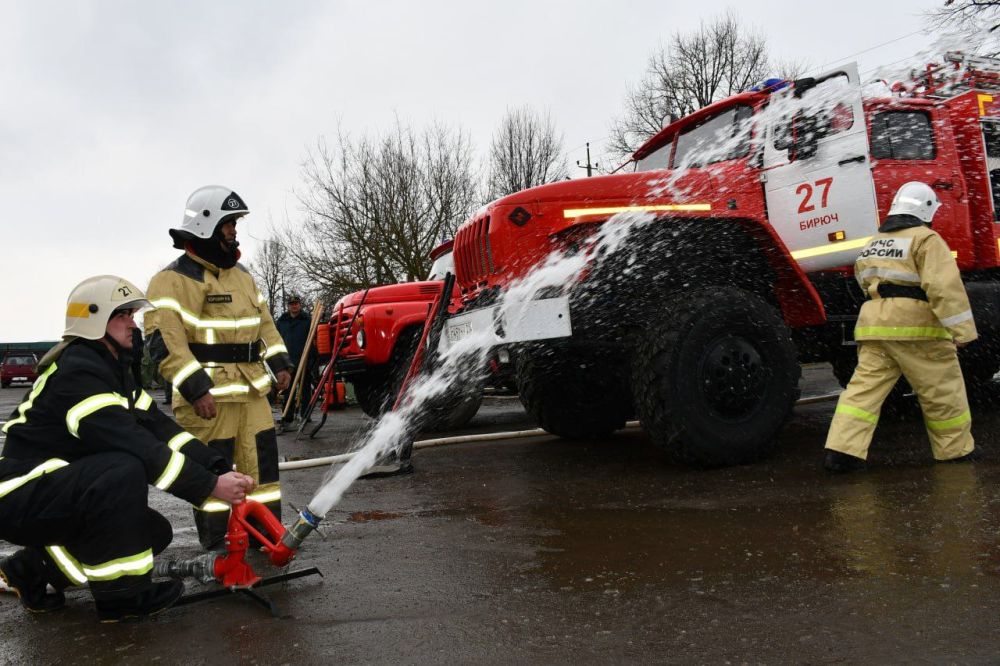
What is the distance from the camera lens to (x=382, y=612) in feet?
9.83

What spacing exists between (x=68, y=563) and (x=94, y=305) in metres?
0.99

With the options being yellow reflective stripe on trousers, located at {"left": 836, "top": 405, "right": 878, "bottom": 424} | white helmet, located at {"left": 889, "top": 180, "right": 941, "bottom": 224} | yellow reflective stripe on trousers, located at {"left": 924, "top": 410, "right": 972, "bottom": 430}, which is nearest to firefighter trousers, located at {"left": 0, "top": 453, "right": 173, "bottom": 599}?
yellow reflective stripe on trousers, located at {"left": 836, "top": 405, "right": 878, "bottom": 424}

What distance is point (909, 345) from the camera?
5.11 meters

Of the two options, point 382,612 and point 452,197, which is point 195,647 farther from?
point 452,197

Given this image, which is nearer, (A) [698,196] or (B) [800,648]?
(B) [800,648]

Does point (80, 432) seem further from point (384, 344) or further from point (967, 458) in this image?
point (384, 344)

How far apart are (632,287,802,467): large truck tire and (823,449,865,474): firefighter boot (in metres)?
0.42

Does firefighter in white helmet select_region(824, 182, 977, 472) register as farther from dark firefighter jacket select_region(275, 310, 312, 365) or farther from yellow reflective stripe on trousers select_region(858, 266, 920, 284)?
dark firefighter jacket select_region(275, 310, 312, 365)

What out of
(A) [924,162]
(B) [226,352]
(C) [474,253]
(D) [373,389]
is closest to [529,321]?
(C) [474,253]

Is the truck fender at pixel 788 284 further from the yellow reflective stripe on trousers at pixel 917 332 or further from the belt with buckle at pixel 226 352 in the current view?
the belt with buckle at pixel 226 352

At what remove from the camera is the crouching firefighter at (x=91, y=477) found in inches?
119

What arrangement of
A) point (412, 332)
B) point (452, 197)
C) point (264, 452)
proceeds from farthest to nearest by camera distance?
point (452, 197) < point (412, 332) < point (264, 452)

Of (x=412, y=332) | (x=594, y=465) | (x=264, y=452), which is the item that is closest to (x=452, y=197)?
(x=412, y=332)

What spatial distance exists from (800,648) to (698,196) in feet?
12.3
